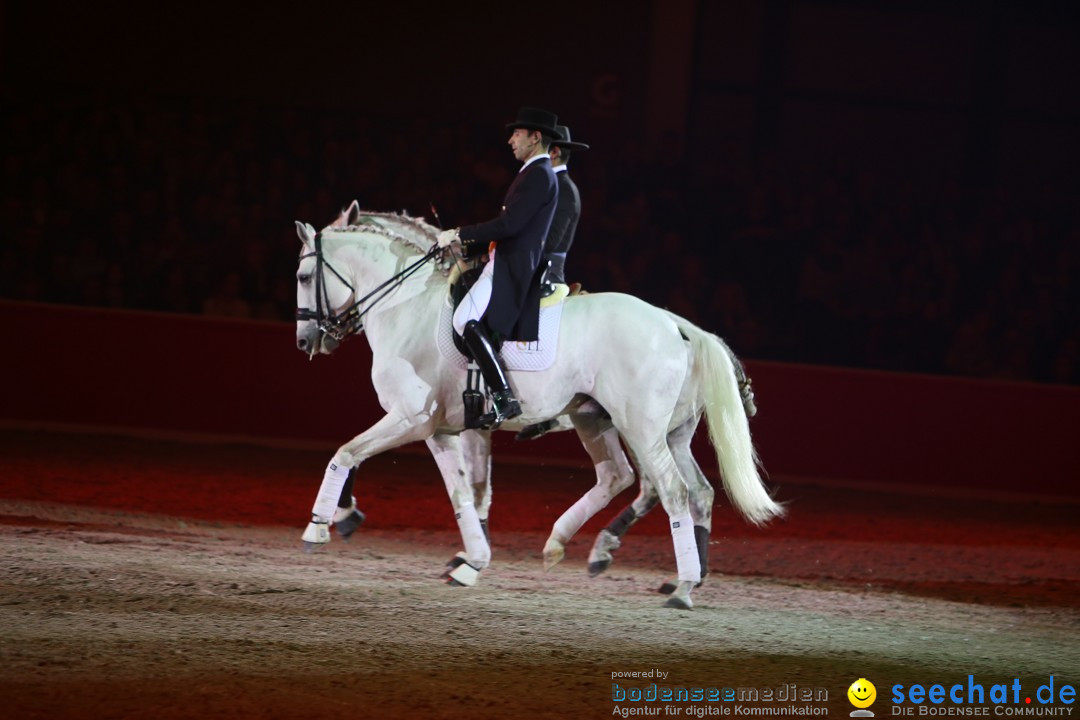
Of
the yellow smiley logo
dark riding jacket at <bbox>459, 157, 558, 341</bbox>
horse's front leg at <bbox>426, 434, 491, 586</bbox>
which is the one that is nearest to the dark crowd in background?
horse's front leg at <bbox>426, 434, 491, 586</bbox>

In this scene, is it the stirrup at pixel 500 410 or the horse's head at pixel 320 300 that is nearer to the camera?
the stirrup at pixel 500 410

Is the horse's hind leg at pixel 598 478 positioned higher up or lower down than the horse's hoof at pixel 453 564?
higher up

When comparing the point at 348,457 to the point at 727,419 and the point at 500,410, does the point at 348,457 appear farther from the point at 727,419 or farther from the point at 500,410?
the point at 727,419

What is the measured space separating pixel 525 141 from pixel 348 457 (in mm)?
2107

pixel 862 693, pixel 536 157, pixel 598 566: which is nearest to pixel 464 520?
pixel 598 566

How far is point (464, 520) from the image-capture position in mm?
7191

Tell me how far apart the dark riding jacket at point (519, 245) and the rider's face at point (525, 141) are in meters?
0.12

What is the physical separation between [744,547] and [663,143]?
7155 millimetres

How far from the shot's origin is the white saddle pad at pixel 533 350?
702 cm

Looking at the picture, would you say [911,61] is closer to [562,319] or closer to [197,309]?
[197,309]

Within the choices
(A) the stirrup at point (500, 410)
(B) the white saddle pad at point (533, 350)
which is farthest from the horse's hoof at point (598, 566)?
(B) the white saddle pad at point (533, 350)

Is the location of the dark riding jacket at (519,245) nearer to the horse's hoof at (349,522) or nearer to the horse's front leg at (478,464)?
the horse's front leg at (478,464)

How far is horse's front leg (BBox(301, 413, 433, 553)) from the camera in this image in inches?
276

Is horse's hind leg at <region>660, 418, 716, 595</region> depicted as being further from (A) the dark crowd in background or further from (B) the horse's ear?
(A) the dark crowd in background
